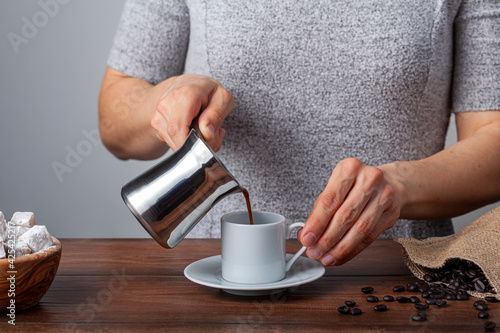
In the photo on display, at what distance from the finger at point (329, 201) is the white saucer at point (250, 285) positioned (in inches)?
1.2

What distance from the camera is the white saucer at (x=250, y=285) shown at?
0.76m

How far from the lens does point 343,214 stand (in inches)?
33.4

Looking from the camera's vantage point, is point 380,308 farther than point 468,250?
No

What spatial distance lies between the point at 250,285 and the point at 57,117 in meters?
1.85

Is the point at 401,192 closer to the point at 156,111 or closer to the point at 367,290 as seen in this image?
the point at 367,290

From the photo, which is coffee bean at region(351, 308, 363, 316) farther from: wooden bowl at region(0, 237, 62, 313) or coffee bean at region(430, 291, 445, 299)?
wooden bowl at region(0, 237, 62, 313)

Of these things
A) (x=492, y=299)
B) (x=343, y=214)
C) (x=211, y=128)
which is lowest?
(x=492, y=299)

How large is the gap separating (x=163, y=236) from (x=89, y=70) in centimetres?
179

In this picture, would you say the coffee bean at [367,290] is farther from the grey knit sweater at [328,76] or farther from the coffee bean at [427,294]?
the grey knit sweater at [328,76]

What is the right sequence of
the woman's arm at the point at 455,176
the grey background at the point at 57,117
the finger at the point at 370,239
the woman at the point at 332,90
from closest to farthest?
1. the finger at the point at 370,239
2. the woman's arm at the point at 455,176
3. the woman at the point at 332,90
4. the grey background at the point at 57,117

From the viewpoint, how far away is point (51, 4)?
238cm

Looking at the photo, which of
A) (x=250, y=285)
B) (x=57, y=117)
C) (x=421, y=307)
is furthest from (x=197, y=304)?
(x=57, y=117)

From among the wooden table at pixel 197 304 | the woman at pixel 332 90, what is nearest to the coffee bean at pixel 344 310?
the wooden table at pixel 197 304

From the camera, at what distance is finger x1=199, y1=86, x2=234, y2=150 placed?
88 centimetres
